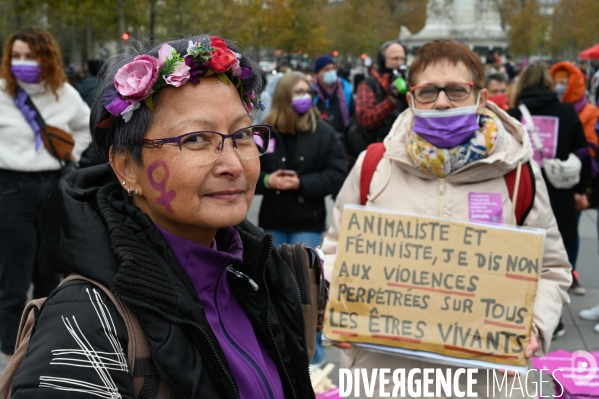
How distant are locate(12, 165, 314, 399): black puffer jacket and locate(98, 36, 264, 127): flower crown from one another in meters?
0.24

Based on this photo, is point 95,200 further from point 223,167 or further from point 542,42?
point 542,42

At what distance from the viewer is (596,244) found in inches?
340

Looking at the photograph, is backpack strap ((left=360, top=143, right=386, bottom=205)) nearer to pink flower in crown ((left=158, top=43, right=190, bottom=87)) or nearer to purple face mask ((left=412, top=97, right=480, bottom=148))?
purple face mask ((left=412, top=97, right=480, bottom=148))

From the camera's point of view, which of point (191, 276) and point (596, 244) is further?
point (596, 244)

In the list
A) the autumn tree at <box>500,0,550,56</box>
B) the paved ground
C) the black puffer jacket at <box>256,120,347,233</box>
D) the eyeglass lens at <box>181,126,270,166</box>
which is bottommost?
the autumn tree at <box>500,0,550,56</box>

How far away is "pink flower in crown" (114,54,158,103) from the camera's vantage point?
1685 mm

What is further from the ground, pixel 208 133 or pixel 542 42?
pixel 208 133

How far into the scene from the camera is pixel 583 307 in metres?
6.56

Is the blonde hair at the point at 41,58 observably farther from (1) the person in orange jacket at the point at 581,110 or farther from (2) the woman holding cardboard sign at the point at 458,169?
(1) the person in orange jacket at the point at 581,110

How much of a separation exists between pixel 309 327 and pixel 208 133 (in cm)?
70

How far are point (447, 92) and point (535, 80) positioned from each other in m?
3.25

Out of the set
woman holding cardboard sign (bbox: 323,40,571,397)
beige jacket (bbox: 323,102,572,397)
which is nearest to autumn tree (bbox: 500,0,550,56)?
woman holding cardboard sign (bbox: 323,40,571,397)

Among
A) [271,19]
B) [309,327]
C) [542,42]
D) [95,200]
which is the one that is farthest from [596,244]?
[542,42]

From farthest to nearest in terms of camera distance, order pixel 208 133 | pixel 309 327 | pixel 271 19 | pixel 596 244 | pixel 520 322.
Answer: pixel 271 19, pixel 596 244, pixel 520 322, pixel 309 327, pixel 208 133
